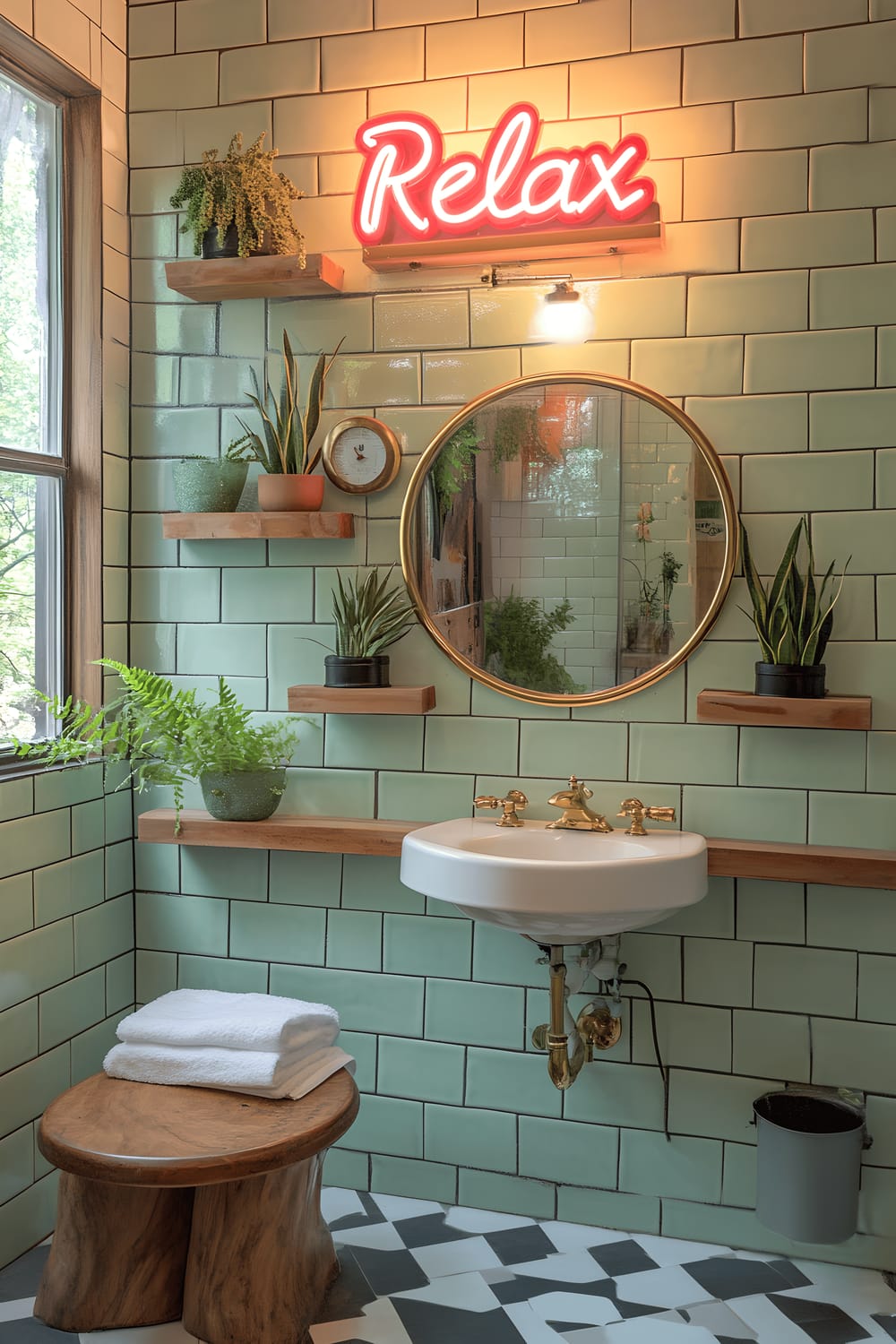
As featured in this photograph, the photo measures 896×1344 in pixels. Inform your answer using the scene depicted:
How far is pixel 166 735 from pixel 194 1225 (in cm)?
96

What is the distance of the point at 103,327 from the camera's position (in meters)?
2.54

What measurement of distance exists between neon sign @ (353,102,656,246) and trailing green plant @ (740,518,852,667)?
762 millimetres

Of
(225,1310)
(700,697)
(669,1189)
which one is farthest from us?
(669,1189)

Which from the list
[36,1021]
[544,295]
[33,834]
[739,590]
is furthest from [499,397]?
[36,1021]

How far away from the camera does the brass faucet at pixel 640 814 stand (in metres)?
2.24

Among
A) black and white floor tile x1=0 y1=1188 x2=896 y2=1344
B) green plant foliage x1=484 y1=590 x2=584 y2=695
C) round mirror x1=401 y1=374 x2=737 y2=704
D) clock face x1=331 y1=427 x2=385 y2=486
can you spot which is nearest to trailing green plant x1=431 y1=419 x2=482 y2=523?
round mirror x1=401 y1=374 x2=737 y2=704

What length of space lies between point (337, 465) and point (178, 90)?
978 mm

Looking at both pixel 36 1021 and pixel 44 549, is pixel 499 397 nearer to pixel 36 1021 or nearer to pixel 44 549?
pixel 44 549

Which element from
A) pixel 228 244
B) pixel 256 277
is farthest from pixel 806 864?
pixel 228 244

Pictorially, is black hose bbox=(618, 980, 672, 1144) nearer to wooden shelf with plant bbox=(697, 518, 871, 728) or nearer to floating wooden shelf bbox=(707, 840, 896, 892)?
floating wooden shelf bbox=(707, 840, 896, 892)

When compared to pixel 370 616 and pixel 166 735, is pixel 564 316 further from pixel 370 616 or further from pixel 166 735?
pixel 166 735

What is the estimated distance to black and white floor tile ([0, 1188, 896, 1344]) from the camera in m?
2.04

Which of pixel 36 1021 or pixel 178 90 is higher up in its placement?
pixel 178 90

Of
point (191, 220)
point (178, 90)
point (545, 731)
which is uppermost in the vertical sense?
point (178, 90)
